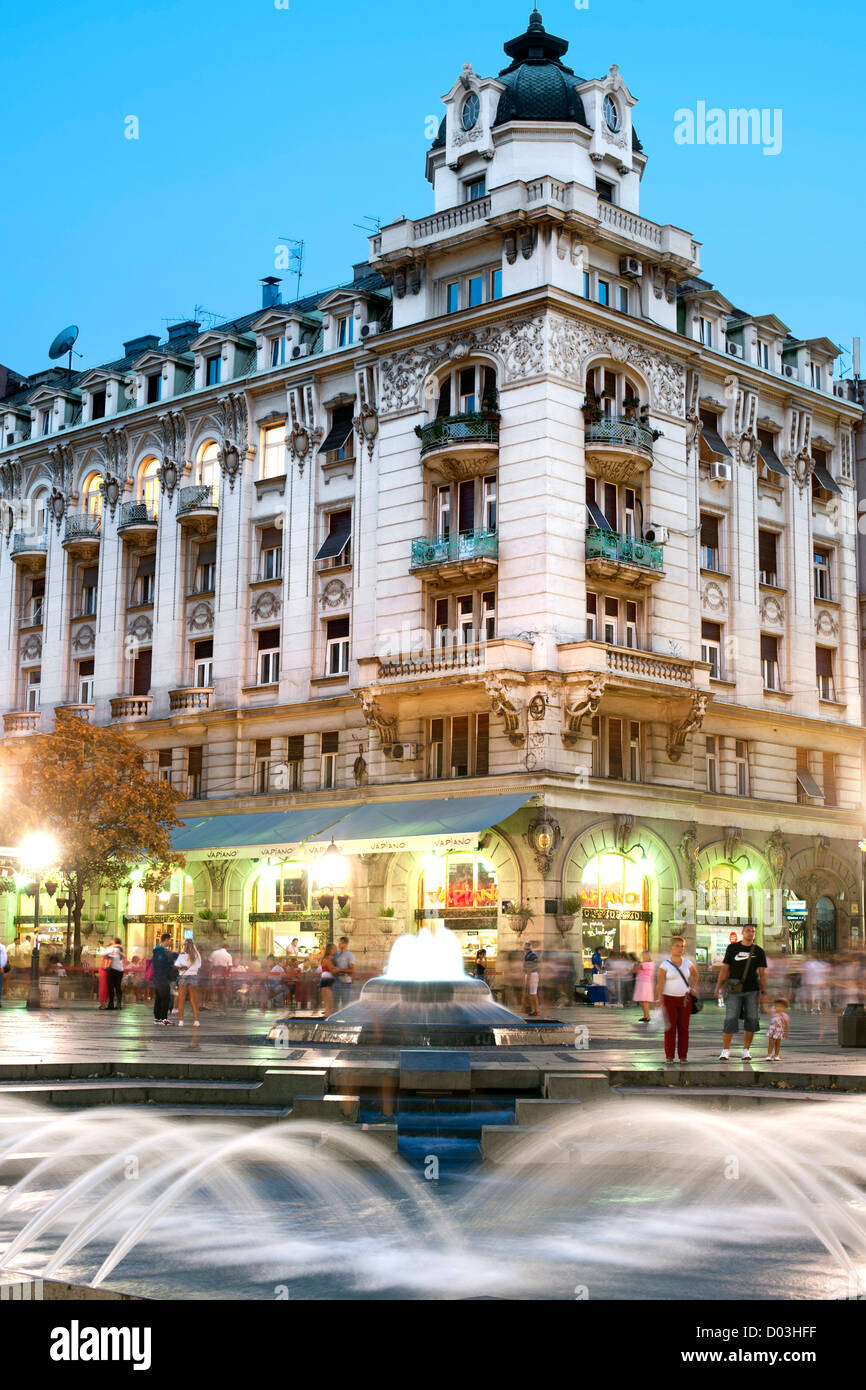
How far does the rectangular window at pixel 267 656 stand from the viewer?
1849 inches

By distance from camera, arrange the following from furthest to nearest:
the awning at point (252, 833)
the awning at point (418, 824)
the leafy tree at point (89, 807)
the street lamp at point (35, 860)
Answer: the awning at point (252, 833), the leafy tree at point (89, 807), the awning at point (418, 824), the street lamp at point (35, 860)

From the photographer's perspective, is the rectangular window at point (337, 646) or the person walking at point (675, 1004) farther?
the rectangular window at point (337, 646)

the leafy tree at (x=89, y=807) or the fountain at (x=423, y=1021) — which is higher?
the leafy tree at (x=89, y=807)

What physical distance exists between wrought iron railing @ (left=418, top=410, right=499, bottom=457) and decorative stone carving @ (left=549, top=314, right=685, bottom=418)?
2.19 m

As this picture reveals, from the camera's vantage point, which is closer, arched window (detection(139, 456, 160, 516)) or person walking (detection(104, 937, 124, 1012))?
person walking (detection(104, 937, 124, 1012))

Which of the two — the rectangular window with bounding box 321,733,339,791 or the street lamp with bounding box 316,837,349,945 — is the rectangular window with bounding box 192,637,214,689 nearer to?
the rectangular window with bounding box 321,733,339,791

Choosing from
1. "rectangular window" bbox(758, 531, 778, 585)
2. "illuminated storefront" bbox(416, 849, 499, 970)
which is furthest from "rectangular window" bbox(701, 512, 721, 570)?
"illuminated storefront" bbox(416, 849, 499, 970)

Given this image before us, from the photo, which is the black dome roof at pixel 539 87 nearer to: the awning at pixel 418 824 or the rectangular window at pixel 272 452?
the rectangular window at pixel 272 452

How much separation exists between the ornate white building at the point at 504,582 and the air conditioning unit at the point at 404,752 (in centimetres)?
6

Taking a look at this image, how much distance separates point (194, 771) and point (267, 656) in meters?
4.85

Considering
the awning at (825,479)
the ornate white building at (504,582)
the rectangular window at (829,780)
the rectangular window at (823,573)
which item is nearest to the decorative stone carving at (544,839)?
the ornate white building at (504,582)

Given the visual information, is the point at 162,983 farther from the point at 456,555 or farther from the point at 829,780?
the point at 829,780

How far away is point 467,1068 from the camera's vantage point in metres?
14.2

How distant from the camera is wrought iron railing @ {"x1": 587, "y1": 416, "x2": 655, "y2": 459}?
40.4 metres
